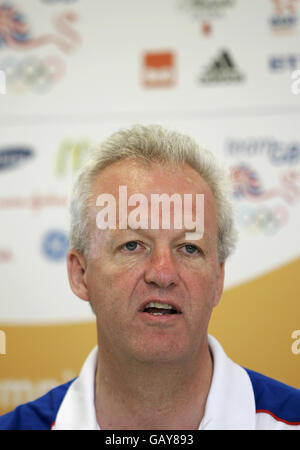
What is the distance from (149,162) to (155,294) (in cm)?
28

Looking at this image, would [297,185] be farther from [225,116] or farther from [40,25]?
[40,25]

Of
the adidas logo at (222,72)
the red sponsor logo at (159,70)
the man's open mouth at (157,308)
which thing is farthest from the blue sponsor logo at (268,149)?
the man's open mouth at (157,308)

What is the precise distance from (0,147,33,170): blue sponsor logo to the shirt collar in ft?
4.20

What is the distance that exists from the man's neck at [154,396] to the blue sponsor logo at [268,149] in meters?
1.06

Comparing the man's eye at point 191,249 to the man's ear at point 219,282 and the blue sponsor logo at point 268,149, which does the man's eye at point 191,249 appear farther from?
the blue sponsor logo at point 268,149

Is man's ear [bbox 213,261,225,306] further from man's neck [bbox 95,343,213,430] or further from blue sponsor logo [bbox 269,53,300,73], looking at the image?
blue sponsor logo [bbox 269,53,300,73]

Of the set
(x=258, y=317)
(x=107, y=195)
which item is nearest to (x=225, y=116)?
(x=258, y=317)

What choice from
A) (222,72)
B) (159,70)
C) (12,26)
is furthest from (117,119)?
(12,26)

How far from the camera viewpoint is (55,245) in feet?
6.81

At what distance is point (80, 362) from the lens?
1952 millimetres

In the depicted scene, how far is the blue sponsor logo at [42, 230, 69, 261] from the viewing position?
2.07 meters

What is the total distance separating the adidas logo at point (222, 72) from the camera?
203cm

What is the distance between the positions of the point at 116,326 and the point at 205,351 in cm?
23

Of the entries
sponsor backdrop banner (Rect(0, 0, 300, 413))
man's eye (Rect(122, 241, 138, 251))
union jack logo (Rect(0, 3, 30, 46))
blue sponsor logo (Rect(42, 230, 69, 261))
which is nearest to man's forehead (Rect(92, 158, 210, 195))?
man's eye (Rect(122, 241, 138, 251))
